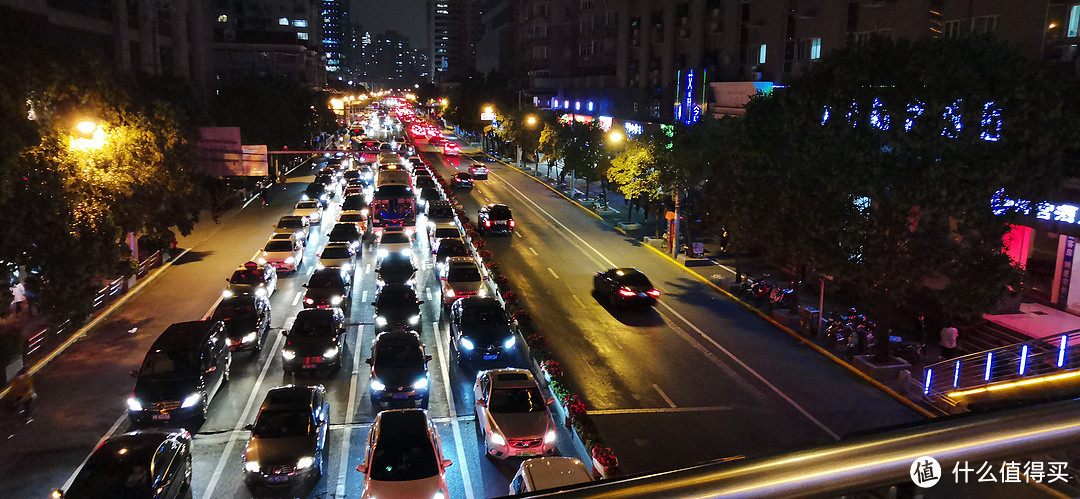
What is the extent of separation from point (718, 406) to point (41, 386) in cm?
1906

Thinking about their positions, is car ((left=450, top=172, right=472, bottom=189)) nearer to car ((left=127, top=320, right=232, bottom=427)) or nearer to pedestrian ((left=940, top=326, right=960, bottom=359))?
car ((left=127, top=320, right=232, bottom=427))

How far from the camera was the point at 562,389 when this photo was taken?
19859 mm

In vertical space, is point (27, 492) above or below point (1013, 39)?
below

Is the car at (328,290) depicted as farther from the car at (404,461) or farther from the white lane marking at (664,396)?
the car at (404,461)

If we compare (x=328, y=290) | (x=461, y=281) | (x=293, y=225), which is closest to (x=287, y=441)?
(x=328, y=290)

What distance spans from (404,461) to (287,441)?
2.99 m

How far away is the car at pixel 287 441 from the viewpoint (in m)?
15.8

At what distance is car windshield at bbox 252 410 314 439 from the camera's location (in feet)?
54.7

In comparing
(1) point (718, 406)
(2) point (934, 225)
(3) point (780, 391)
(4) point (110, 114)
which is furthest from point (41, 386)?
(2) point (934, 225)

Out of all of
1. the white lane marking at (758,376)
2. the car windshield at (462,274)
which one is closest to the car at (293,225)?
the car windshield at (462,274)

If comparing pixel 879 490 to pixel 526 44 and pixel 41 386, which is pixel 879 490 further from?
pixel 526 44

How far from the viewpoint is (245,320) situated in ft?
81.3

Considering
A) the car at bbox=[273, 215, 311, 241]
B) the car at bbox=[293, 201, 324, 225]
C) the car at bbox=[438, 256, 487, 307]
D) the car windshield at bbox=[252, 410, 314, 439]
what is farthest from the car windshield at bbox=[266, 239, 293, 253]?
the car windshield at bbox=[252, 410, 314, 439]

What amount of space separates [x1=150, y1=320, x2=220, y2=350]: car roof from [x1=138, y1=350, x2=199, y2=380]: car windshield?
0.21 meters
